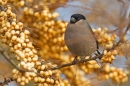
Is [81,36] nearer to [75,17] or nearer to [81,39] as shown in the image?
[81,39]

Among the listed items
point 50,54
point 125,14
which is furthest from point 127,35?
point 50,54

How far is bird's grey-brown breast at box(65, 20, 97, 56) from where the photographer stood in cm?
223

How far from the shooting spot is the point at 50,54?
2111mm

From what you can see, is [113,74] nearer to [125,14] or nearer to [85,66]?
[85,66]

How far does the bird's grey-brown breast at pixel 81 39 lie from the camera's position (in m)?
2.23

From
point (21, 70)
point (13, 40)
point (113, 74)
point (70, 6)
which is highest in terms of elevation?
point (70, 6)

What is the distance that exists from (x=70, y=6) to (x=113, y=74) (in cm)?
46

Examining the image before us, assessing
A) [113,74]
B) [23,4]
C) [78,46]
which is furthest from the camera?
[78,46]

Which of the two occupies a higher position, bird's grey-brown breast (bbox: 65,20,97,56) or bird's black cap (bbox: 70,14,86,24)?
bird's black cap (bbox: 70,14,86,24)

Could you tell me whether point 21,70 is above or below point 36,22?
below

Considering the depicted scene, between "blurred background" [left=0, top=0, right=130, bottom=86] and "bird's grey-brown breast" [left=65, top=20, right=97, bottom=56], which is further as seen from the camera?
"bird's grey-brown breast" [left=65, top=20, right=97, bottom=56]

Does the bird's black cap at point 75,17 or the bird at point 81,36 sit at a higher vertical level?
the bird's black cap at point 75,17

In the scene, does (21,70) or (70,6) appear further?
(70,6)

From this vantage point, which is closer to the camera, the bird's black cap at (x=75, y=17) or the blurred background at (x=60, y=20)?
the blurred background at (x=60, y=20)
